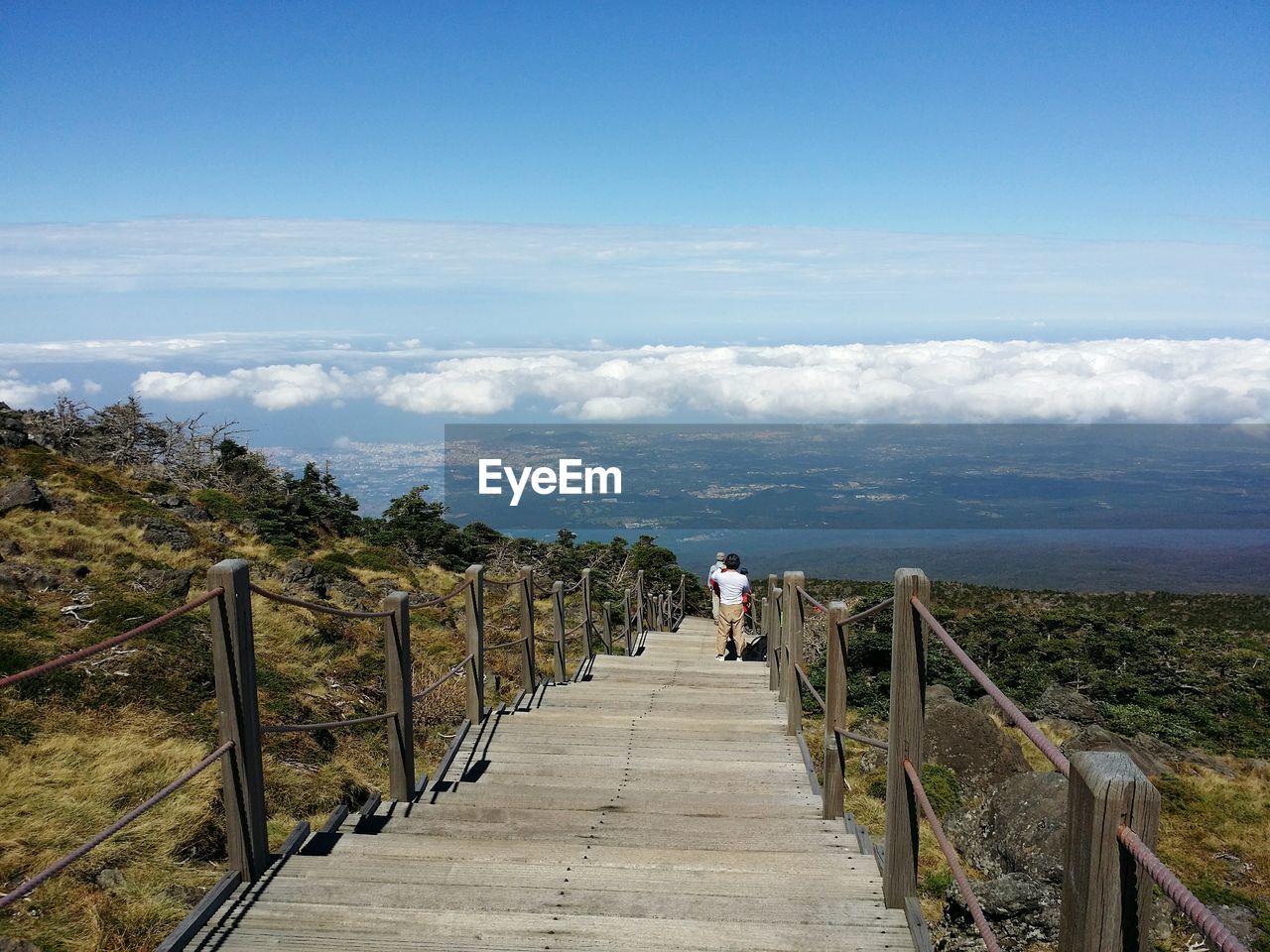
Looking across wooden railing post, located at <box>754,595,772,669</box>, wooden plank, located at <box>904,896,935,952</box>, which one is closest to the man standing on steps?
wooden railing post, located at <box>754,595,772,669</box>

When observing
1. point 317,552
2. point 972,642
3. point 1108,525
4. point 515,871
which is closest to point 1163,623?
point 972,642

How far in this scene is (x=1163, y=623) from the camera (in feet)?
84.9

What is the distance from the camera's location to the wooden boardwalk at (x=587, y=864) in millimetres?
3596

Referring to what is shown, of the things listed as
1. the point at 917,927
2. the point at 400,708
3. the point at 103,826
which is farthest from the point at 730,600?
the point at 917,927

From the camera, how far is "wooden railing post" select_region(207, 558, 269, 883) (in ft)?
12.9

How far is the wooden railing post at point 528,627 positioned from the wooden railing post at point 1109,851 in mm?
6441

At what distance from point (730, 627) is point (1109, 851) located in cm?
1316

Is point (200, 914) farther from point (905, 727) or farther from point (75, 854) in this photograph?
point (905, 727)

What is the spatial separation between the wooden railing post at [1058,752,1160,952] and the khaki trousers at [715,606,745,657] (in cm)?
1264

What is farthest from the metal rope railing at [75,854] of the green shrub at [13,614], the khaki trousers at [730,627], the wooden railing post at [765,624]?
the khaki trousers at [730,627]

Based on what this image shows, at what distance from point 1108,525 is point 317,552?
186 meters

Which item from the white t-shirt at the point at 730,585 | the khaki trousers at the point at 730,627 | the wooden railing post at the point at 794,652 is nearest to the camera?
the wooden railing post at the point at 794,652

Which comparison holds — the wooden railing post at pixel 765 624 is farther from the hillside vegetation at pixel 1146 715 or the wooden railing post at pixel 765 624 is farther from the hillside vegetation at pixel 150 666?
the hillside vegetation at pixel 150 666

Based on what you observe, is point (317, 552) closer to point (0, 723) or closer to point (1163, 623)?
point (0, 723)
